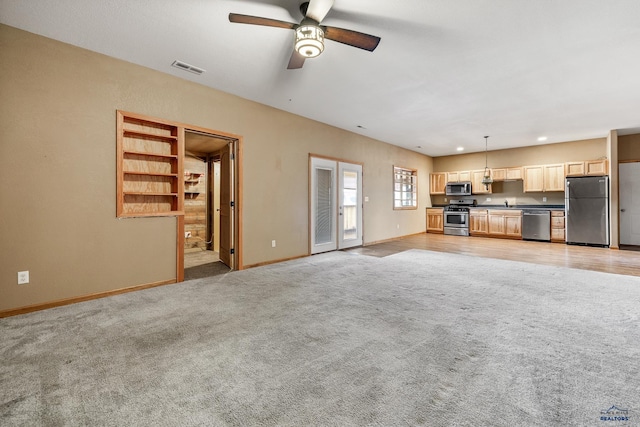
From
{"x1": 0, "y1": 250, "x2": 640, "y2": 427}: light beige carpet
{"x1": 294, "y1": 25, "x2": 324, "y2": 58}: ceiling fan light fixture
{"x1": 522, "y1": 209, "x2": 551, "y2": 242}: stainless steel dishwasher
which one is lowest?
{"x1": 0, "y1": 250, "x2": 640, "y2": 427}: light beige carpet

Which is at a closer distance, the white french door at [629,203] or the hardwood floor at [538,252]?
the hardwood floor at [538,252]

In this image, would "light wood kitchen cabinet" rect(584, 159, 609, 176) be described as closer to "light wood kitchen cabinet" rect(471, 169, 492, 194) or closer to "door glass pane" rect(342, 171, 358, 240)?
"light wood kitchen cabinet" rect(471, 169, 492, 194)

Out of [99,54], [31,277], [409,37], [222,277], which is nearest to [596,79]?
[409,37]

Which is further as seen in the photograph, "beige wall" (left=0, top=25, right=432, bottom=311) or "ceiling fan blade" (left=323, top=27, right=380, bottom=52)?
"beige wall" (left=0, top=25, right=432, bottom=311)

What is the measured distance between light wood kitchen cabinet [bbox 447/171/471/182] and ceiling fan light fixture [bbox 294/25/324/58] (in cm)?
830

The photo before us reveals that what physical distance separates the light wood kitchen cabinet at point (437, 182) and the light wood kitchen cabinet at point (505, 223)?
5.91 ft

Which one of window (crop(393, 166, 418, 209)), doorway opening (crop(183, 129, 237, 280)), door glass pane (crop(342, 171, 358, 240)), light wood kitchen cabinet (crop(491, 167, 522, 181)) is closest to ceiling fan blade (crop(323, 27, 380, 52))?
doorway opening (crop(183, 129, 237, 280))

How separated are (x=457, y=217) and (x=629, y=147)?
423 cm

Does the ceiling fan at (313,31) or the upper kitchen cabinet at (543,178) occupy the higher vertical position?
the ceiling fan at (313,31)

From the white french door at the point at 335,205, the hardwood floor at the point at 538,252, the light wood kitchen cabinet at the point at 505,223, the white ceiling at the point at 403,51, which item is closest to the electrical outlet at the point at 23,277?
the white ceiling at the point at 403,51

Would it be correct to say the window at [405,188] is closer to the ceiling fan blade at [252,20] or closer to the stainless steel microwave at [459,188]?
the stainless steel microwave at [459,188]

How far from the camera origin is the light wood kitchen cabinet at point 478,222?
28.5 feet

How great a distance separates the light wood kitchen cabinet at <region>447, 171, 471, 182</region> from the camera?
364 inches

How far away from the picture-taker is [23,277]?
2.82 meters
